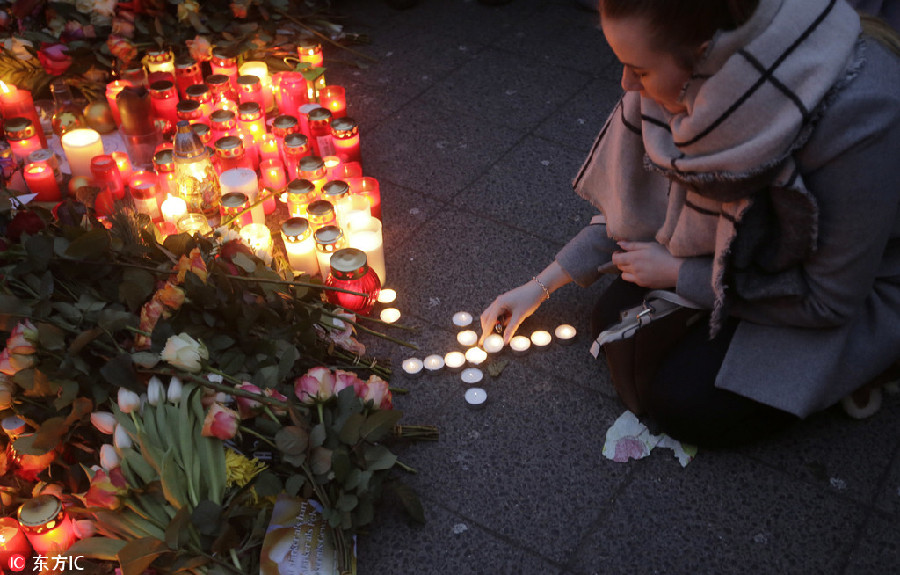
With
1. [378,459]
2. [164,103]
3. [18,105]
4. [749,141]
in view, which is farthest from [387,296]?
[18,105]

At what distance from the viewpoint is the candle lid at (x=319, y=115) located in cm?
271

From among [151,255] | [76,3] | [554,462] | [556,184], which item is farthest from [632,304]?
[76,3]

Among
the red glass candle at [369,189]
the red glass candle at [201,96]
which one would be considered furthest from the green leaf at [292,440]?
the red glass candle at [201,96]

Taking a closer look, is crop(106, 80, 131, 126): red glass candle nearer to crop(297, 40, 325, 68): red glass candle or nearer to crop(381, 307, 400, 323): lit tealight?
crop(297, 40, 325, 68): red glass candle

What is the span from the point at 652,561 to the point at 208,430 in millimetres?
952

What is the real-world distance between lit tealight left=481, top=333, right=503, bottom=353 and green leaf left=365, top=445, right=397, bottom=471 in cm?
55

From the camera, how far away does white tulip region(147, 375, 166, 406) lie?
65.4 inches

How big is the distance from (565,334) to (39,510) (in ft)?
4.36

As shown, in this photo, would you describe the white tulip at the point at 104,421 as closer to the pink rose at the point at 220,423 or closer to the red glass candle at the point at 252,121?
the pink rose at the point at 220,423

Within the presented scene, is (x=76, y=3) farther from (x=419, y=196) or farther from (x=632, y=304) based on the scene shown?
(x=632, y=304)

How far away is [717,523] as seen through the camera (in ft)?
5.80

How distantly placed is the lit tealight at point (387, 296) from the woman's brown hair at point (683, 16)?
1.16 meters

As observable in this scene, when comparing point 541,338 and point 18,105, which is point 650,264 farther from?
point 18,105

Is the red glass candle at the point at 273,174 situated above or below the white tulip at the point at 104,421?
below
